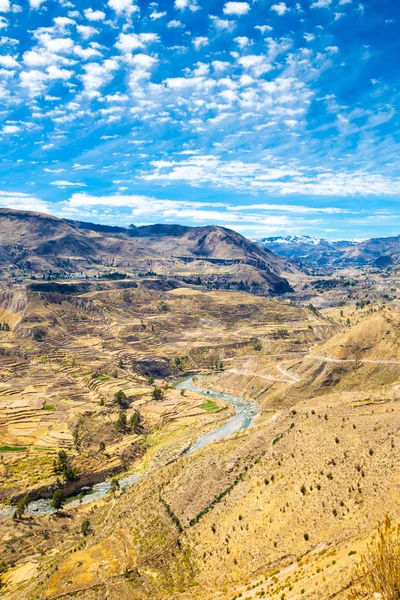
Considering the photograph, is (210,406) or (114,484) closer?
(114,484)

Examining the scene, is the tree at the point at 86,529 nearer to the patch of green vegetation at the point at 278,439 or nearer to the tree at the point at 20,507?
the tree at the point at 20,507

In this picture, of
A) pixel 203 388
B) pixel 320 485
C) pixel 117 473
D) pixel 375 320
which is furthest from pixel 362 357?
pixel 320 485

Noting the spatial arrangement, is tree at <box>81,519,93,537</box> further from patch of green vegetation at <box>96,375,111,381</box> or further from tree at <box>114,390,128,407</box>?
patch of green vegetation at <box>96,375,111,381</box>

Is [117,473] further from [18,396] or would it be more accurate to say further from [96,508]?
[18,396]

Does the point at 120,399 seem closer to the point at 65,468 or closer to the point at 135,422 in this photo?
the point at 135,422

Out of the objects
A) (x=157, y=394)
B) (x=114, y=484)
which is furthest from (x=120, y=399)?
(x=114, y=484)
